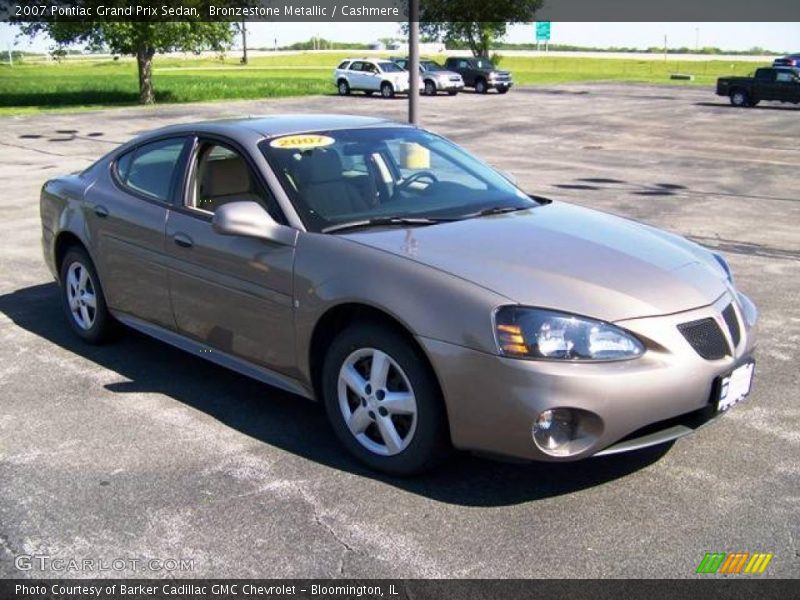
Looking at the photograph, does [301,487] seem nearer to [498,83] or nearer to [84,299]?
[84,299]

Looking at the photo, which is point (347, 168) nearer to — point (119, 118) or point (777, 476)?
point (777, 476)

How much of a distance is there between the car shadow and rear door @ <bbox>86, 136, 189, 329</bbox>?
0.38m

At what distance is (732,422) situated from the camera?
4.77 metres

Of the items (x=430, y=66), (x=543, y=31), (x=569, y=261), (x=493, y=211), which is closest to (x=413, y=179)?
(x=493, y=211)

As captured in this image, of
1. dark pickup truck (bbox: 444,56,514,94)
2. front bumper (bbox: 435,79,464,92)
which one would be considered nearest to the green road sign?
dark pickup truck (bbox: 444,56,514,94)

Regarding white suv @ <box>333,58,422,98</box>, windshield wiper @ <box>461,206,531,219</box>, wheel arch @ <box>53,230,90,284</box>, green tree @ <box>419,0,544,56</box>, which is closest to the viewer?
windshield wiper @ <box>461,206,531,219</box>

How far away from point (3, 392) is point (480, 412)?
9.95ft

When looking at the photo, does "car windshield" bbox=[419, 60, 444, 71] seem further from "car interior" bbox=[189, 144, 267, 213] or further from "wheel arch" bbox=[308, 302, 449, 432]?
"wheel arch" bbox=[308, 302, 449, 432]

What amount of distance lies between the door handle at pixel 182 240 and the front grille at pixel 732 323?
2686 mm

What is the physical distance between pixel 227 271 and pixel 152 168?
121cm

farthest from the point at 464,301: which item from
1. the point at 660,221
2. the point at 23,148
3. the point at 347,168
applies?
the point at 23,148

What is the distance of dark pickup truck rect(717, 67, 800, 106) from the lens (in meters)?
37.1

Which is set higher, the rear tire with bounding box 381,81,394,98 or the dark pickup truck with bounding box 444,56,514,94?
the dark pickup truck with bounding box 444,56,514,94

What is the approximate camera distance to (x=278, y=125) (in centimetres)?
511
